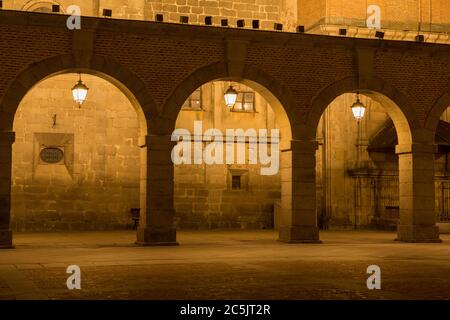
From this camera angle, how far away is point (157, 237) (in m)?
18.5

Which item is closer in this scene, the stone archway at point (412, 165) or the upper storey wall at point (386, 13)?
the stone archway at point (412, 165)

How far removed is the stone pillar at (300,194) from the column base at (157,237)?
326cm

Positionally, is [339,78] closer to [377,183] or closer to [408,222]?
[408,222]

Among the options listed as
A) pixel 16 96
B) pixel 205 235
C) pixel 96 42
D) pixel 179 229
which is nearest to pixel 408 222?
pixel 205 235

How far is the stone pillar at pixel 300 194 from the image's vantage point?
1959cm

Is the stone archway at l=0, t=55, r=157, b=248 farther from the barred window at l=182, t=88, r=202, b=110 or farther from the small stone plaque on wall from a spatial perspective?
the barred window at l=182, t=88, r=202, b=110

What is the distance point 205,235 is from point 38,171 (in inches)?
236

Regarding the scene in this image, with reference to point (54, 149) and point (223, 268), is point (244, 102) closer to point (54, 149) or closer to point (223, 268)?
point (54, 149)

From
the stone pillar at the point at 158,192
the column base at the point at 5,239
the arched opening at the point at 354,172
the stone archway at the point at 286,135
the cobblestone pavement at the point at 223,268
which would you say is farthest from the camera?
the arched opening at the point at 354,172

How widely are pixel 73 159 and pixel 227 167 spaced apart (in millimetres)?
5425

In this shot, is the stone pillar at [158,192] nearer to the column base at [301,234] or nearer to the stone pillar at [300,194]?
the column base at [301,234]

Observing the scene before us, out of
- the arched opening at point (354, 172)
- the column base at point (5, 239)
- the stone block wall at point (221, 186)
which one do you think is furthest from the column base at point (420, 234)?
the column base at point (5, 239)

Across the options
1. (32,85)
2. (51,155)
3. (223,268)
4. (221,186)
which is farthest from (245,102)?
(223,268)

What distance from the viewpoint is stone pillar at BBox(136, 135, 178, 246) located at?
60.7 ft
